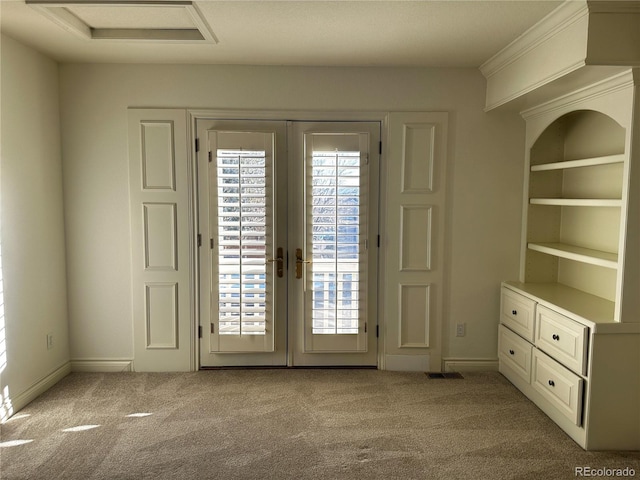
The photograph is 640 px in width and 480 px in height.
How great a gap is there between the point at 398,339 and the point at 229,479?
196 centimetres

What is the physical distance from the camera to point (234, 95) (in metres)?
3.81

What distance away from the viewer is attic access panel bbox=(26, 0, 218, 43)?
2574mm

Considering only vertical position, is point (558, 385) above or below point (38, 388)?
above

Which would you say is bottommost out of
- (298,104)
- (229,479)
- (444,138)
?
(229,479)

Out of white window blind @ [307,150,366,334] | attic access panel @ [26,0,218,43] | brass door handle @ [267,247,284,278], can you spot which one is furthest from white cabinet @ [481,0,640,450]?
attic access panel @ [26,0,218,43]

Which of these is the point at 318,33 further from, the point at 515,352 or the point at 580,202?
the point at 515,352

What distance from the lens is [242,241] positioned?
12.6ft

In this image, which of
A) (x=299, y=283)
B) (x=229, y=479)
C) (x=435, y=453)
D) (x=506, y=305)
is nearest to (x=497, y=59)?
(x=506, y=305)

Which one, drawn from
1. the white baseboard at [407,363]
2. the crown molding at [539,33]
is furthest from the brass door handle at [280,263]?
the crown molding at [539,33]

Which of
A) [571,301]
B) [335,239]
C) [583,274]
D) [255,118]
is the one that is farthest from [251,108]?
[583,274]

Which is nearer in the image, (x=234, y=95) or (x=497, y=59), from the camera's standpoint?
(x=497, y=59)

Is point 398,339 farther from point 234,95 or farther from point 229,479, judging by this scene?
point 234,95

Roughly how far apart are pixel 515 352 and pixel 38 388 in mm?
3587

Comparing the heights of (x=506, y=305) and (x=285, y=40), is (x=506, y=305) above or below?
below
